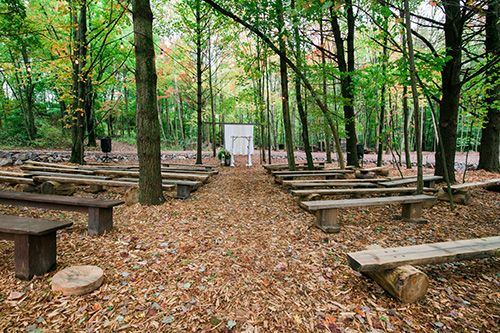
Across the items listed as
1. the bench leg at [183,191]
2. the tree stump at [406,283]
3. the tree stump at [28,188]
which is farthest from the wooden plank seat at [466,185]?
the tree stump at [28,188]

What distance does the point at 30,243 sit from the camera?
1924 millimetres

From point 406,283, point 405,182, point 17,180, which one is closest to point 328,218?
point 406,283

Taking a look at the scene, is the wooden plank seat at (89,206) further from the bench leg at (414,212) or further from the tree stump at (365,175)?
the tree stump at (365,175)

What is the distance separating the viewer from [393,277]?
185 centimetres

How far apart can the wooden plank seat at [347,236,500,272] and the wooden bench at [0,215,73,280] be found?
263 centimetres

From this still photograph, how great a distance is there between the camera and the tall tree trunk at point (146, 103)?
3.77 meters

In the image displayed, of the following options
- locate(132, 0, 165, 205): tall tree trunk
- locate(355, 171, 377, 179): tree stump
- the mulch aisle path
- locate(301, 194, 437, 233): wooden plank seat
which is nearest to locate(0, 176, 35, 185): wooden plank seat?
the mulch aisle path

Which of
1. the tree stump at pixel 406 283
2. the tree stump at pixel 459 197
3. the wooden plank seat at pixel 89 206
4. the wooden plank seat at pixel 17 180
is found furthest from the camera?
the wooden plank seat at pixel 17 180

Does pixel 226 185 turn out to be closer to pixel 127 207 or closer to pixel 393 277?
pixel 127 207

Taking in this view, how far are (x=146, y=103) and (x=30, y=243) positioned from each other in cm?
255

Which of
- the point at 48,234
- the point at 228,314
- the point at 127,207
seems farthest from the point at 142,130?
the point at 228,314

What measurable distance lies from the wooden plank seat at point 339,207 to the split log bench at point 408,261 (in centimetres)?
110

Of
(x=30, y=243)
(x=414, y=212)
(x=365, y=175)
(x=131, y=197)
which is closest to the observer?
(x=30, y=243)

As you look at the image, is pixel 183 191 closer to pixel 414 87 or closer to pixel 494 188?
pixel 414 87
